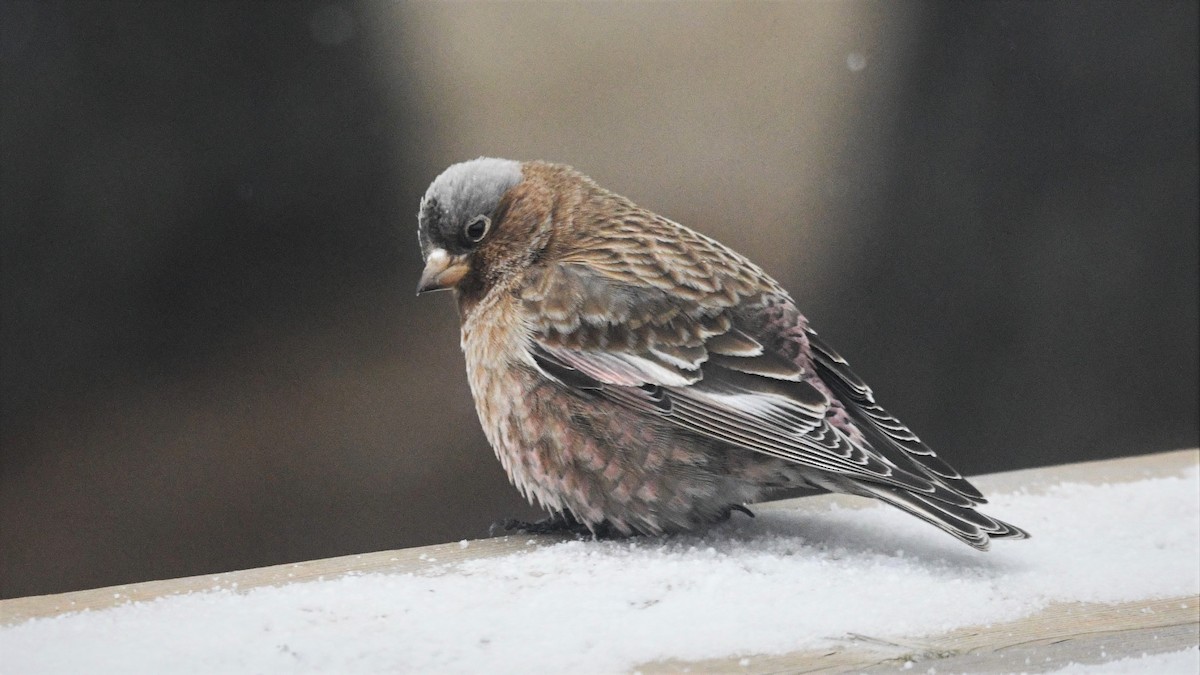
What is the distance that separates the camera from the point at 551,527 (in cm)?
186

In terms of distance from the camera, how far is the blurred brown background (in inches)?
73.2

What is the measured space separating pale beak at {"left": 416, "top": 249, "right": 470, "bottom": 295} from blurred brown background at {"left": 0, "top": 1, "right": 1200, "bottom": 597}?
130 mm

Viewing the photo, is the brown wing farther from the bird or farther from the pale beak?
the pale beak

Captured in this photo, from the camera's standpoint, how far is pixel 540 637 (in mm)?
1372

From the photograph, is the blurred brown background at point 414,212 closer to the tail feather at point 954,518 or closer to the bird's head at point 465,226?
the bird's head at point 465,226

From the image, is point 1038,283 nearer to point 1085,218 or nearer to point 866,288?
point 1085,218

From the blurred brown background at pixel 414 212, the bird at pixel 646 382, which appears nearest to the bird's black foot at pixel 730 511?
the bird at pixel 646 382

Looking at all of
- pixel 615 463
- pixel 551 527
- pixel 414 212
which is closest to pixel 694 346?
pixel 615 463

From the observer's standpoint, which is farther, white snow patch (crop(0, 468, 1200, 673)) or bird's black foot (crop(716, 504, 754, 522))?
bird's black foot (crop(716, 504, 754, 522))

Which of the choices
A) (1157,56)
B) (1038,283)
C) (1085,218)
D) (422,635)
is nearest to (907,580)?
(422,635)

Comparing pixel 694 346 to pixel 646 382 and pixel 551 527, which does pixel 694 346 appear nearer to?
pixel 646 382

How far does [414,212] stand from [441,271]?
0.63 ft

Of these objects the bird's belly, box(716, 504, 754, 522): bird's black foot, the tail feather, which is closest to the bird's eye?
the bird's belly

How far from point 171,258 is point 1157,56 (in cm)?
210
